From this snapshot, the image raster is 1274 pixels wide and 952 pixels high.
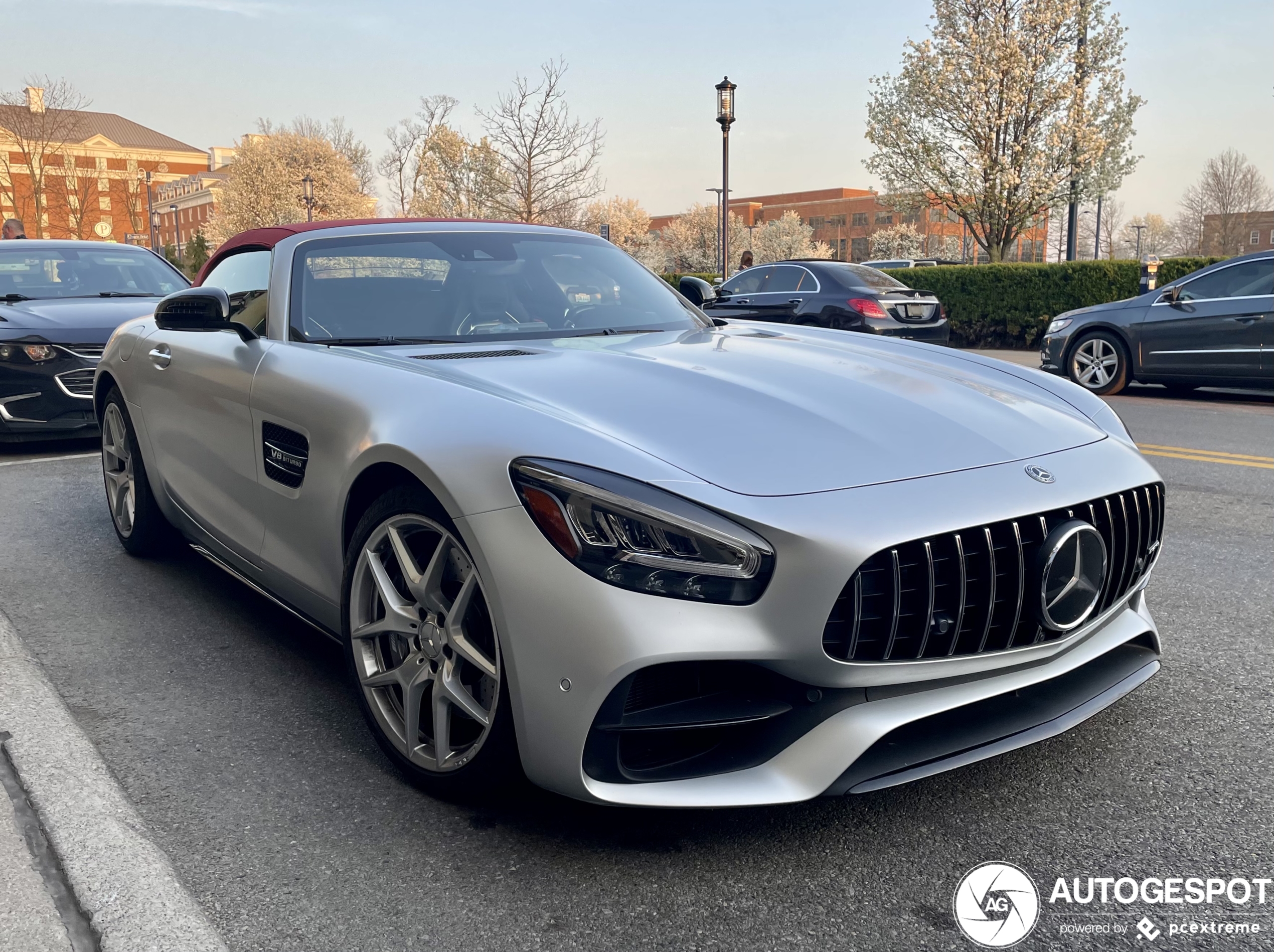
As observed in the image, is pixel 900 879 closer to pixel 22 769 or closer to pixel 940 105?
pixel 22 769

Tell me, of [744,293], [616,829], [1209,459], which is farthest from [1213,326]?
[616,829]

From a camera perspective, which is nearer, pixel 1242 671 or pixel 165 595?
pixel 1242 671

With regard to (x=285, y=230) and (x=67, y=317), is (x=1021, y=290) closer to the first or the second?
(x=67, y=317)

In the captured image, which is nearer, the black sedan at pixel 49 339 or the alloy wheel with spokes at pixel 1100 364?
the black sedan at pixel 49 339

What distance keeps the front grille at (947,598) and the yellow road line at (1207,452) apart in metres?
5.48

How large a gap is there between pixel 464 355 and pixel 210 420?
1031 mm

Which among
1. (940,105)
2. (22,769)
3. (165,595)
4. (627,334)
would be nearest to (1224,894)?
(627,334)

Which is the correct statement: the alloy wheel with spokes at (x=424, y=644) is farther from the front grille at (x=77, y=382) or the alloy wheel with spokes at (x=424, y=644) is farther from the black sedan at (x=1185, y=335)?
the black sedan at (x=1185, y=335)

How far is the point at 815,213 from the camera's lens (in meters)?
116

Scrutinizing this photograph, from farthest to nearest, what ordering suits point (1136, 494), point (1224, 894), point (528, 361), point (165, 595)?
1. point (165, 595)
2. point (528, 361)
3. point (1136, 494)
4. point (1224, 894)

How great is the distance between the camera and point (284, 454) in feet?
9.71

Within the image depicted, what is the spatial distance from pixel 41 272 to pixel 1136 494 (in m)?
8.34

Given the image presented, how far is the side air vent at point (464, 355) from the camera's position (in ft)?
9.66

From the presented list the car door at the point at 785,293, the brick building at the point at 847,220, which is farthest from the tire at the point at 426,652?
the brick building at the point at 847,220
